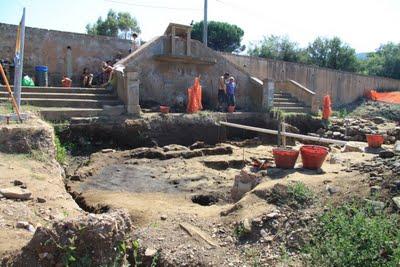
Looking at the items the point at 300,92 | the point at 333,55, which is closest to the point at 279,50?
the point at 333,55

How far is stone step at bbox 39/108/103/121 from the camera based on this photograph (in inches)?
445

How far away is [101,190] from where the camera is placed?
781 centimetres

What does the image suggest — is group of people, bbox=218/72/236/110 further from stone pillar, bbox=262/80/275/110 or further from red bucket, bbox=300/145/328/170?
red bucket, bbox=300/145/328/170

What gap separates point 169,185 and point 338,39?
34.0m

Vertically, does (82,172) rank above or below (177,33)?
below

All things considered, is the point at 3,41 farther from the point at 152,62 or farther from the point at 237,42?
the point at 237,42

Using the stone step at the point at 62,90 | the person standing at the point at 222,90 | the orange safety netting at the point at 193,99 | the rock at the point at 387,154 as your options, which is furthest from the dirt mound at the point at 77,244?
the person standing at the point at 222,90

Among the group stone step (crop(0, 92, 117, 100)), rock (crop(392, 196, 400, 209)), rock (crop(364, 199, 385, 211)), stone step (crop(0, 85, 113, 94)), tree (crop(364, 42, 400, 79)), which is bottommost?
rock (crop(364, 199, 385, 211))

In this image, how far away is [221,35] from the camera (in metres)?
39.6

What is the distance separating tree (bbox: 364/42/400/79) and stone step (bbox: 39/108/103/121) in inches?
1400

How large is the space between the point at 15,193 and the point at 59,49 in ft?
37.5

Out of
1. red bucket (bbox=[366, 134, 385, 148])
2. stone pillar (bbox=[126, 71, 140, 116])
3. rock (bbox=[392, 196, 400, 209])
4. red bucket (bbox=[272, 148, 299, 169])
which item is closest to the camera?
rock (bbox=[392, 196, 400, 209])

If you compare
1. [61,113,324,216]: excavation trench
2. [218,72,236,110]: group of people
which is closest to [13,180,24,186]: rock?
[61,113,324,216]: excavation trench

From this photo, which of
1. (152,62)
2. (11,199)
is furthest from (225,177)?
(152,62)
